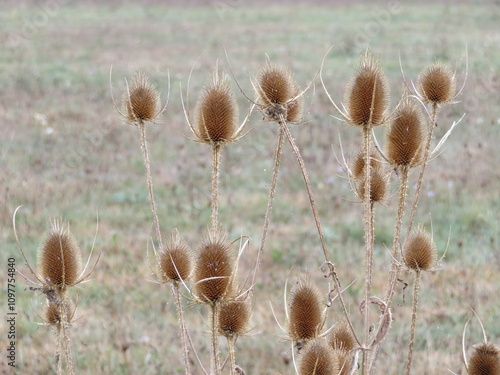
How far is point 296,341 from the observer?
5.93 ft

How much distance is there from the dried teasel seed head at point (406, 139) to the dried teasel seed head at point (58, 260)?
83cm

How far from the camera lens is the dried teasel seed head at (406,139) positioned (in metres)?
1.87

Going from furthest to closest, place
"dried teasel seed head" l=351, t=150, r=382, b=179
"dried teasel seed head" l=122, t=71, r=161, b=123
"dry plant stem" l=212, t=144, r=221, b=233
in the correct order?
"dried teasel seed head" l=351, t=150, r=382, b=179
"dried teasel seed head" l=122, t=71, r=161, b=123
"dry plant stem" l=212, t=144, r=221, b=233

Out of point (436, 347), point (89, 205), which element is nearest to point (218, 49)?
point (89, 205)

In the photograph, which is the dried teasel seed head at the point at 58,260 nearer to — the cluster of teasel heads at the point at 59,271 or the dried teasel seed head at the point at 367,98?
the cluster of teasel heads at the point at 59,271

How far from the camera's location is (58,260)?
1.81m

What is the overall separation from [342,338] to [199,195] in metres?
5.41

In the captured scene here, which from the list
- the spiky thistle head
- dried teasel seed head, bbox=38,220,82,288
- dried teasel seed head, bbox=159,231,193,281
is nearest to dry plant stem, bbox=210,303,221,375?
dried teasel seed head, bbox=159,231,193,281

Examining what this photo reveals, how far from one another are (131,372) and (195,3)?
76.0 ft

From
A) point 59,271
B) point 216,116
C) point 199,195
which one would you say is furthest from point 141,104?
point 199,195

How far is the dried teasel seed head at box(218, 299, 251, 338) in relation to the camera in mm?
1869

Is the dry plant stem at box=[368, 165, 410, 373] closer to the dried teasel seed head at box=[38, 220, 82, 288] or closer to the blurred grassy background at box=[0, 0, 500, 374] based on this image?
the blurred grassy background at box=[0, 0, 500, 374]

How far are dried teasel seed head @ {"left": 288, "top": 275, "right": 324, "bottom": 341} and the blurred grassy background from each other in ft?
0.83

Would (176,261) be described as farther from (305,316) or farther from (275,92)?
(275,92)
